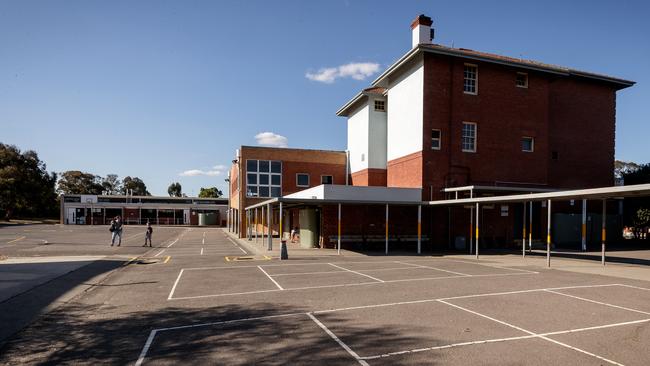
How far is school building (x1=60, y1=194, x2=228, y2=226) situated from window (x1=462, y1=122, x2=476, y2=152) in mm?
52760

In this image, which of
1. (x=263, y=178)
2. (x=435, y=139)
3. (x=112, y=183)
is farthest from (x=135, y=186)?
(x=435, y=139)

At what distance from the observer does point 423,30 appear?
28156 millimetres

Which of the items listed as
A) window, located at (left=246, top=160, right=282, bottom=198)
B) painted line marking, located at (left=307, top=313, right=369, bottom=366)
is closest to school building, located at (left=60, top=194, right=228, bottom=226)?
window, located at (left=246, top=160, right=282, bottom=198)

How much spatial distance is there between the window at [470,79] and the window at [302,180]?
17.0 m

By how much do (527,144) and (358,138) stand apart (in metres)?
13.1

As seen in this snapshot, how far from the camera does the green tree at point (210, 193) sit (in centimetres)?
11900

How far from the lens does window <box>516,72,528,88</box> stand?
89.4 ft

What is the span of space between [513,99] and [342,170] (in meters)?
16.3

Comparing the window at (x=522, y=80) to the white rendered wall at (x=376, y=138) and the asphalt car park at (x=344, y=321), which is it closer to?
the white rendered wall at (x=376, y=138)

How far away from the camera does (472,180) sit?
2586 cm

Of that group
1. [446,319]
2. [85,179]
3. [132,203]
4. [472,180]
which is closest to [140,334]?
[446,319]

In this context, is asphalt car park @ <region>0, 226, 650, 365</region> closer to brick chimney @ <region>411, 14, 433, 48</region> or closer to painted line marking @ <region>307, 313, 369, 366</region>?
painted line marking @ <region>307, 313, 369, 366</region>

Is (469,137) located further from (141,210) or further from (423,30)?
(141,210)

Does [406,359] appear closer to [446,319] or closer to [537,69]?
[446,319]
